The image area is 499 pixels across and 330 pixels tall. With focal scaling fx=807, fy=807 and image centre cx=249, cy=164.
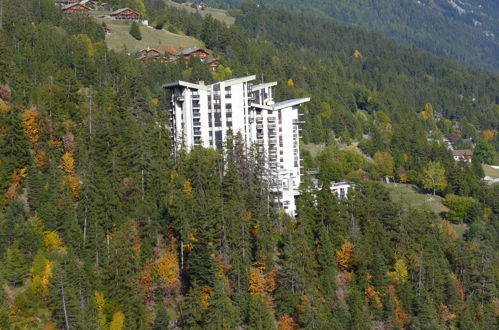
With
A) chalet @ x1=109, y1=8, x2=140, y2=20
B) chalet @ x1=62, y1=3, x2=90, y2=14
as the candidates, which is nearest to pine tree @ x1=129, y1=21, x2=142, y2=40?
chalet @ x1=109, y1=8, x2=140, y2=20

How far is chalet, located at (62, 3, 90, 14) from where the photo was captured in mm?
166087

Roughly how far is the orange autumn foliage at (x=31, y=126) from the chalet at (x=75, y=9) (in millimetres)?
75711

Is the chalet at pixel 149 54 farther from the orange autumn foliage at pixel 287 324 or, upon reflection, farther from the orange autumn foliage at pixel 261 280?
the orange autumn foliage at pixel 287 324

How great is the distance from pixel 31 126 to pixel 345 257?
1525 inches

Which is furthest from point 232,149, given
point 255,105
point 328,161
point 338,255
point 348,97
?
point 348,97

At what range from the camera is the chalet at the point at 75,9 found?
545ft

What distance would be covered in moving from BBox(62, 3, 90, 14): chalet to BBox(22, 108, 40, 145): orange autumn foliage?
7571 cm

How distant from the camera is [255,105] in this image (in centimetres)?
10575

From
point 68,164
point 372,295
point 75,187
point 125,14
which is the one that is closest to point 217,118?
point 68,164

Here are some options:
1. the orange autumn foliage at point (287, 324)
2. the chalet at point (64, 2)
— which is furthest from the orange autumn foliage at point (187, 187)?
the chalet at point (64, 2)

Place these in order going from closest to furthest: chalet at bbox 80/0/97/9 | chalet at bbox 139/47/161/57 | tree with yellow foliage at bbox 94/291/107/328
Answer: tree with yellow foliage at bbox 94/291/107/328
chalet at bbox 139/47/161/57
chalet at bbox 80/0/97/9

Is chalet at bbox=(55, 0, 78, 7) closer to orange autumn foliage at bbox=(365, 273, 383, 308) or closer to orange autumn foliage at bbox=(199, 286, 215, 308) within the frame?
orange autumn foliage at bbox=(199, 286, 215, 308)

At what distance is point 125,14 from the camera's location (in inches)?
6993

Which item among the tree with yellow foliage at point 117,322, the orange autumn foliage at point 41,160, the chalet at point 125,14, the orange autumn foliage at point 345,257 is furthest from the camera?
the chalet at point 125,14
